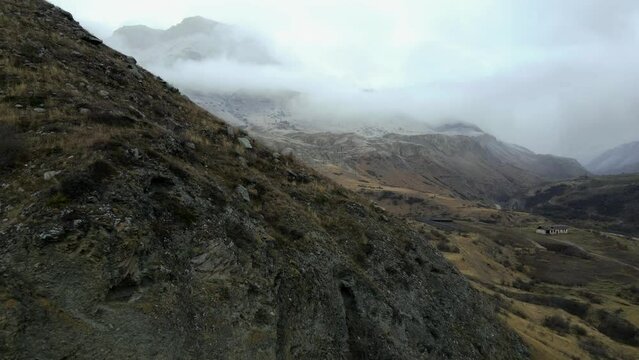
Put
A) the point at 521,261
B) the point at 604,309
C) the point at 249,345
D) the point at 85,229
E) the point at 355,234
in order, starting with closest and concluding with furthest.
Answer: the point at 85,229, the point at 249,345, the point at 355,234, the point at 604,309, the point at 521,261

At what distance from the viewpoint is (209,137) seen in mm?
21203

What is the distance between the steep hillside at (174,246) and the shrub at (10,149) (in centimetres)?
4

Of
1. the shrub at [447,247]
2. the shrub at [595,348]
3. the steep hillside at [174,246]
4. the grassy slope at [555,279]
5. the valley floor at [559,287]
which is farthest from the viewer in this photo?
the shrub at [447,247]

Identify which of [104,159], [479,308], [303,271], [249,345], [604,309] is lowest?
[604,309]

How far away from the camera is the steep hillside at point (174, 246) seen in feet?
32.9

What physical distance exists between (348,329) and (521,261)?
107521 millimetres

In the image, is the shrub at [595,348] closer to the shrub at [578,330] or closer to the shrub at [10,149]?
the shrub at [578,330]

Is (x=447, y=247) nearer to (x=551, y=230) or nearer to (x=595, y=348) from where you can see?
(x=595, y=348)

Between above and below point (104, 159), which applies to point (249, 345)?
below

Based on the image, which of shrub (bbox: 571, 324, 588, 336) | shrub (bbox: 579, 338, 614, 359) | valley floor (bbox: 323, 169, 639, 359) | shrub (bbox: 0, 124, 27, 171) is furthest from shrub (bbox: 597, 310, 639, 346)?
shrub (bbox: 0, 124, 27, 171)

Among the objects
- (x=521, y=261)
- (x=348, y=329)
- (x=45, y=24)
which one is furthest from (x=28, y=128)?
(x=521, y=261)

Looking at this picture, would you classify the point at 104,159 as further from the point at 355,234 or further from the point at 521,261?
the point at 521,261

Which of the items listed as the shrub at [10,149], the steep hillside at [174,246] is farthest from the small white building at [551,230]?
the shrub at [10,149]

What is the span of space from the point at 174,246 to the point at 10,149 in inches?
187
